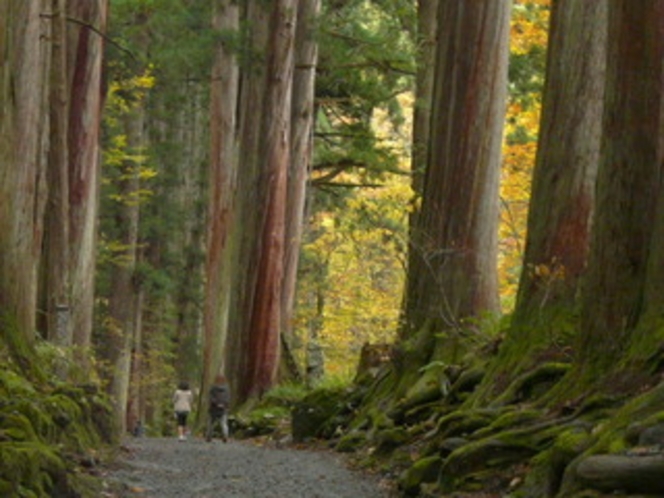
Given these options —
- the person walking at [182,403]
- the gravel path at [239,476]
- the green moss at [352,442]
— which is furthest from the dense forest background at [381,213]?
the person walking at [182,403]

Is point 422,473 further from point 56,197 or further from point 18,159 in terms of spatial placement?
point 56,197

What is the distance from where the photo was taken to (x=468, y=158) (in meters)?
14.8

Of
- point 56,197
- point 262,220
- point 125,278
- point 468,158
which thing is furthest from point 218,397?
point 125,278

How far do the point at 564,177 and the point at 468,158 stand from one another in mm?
3957

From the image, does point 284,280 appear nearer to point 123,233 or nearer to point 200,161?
point 123,233

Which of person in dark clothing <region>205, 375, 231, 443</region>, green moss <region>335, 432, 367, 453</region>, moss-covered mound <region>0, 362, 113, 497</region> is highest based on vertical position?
moss-covered mound <region>0, 362, 113, 497</region>

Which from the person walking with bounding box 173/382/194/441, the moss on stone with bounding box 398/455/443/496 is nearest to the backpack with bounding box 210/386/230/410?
the person walking with bounding box 173/382/194/441

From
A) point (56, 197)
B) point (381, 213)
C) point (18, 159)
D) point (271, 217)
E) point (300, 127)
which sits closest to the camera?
point (18, 159)

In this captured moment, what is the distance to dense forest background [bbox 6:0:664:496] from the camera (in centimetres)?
816

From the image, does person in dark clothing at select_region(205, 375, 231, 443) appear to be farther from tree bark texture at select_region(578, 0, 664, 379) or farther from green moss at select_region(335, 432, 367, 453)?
tree bark texture at select_region(578, 0, 664, 379)

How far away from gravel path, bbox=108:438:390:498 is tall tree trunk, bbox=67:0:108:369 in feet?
20.3

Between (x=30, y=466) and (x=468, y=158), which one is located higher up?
(x=468, y=158)

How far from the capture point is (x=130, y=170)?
3092cm

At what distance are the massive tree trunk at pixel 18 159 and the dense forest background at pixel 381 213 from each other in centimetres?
3
